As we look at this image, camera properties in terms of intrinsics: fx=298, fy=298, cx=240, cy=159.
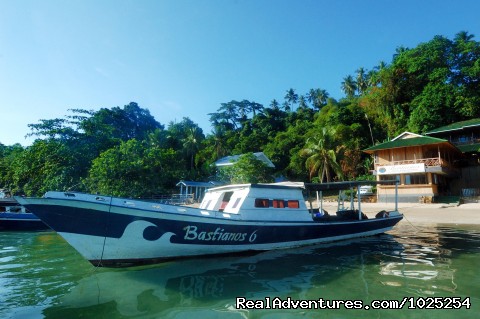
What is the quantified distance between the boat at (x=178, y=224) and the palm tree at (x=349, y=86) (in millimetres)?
62924

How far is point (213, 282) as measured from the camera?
764cm

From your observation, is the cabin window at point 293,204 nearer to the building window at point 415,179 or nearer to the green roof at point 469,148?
the building window at point 415,179

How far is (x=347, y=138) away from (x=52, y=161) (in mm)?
36980

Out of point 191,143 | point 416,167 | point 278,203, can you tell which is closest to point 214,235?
point 278,203

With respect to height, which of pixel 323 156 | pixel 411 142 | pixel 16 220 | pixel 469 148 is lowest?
pixel 16 220

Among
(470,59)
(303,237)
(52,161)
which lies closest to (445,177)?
(470,59)

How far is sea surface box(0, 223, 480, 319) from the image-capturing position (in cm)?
586

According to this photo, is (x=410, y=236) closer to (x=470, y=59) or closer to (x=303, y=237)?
(x=303, y=237)

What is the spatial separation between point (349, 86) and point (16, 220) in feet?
218

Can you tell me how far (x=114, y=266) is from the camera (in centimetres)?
871

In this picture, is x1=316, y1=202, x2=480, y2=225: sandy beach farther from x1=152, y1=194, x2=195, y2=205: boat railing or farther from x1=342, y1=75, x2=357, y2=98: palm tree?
x1=342, y1=75, x2=357, y2=98: palm tree

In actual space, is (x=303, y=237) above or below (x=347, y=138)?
below

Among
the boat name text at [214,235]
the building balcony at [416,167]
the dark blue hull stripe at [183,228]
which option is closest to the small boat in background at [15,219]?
the dark blue hull stripe at [183,228]

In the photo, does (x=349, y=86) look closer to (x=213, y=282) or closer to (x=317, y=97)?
(x=317, y=97)
